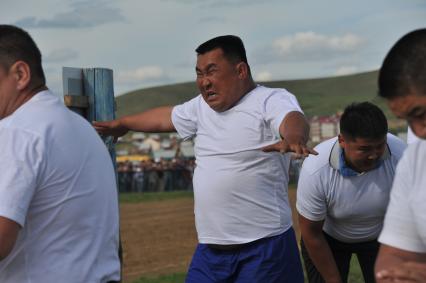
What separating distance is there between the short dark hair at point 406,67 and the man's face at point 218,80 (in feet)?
8.45

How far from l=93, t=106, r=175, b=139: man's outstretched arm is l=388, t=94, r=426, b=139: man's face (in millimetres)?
3224

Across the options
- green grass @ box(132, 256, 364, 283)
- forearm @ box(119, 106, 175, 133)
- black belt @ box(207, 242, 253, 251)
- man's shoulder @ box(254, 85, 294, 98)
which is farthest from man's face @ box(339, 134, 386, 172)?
green grass @ box(132, 256, 364, 283)

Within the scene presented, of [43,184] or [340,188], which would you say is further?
[340,188]

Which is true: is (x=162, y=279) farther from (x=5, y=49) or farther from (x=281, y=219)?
(x=5, y=49)

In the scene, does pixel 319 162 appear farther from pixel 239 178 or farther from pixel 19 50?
pixel 19 50

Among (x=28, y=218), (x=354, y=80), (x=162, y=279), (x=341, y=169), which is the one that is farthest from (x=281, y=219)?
(x=354, y=80)

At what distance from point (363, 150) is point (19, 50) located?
2705 millimetres

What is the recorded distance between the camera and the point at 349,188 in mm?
5934

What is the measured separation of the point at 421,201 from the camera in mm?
3186

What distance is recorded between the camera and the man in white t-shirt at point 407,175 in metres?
3.04

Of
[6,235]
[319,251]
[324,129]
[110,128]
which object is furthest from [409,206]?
[324,129]

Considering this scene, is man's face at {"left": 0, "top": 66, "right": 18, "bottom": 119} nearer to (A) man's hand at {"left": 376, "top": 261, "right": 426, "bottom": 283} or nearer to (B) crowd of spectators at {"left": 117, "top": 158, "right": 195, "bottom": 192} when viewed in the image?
(A) man's hand at {"left": 376, "top": 261, "right": 426, "bottom": 283}

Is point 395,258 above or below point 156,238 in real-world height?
above

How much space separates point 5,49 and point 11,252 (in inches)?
33.4
